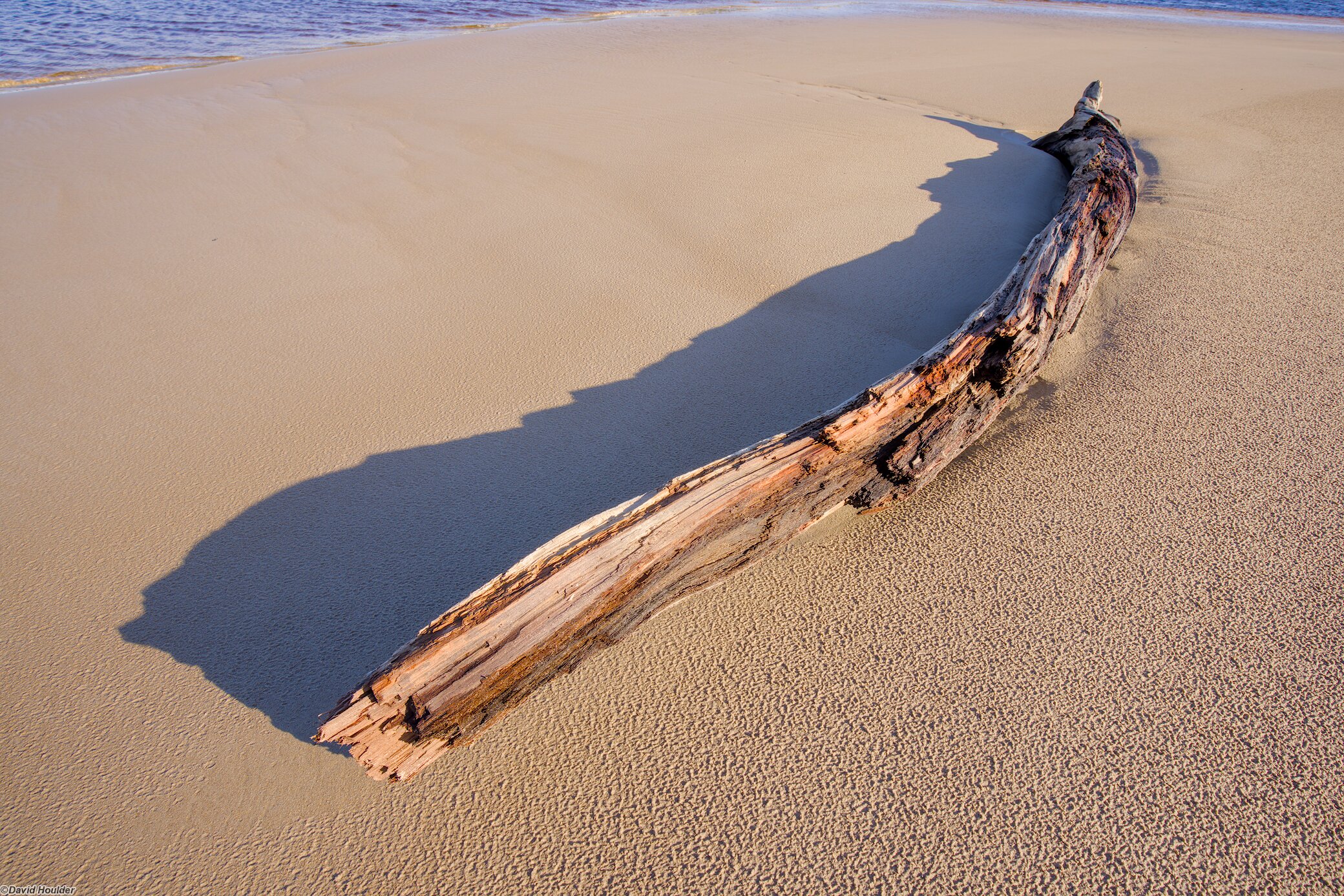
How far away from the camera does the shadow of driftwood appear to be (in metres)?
1.54

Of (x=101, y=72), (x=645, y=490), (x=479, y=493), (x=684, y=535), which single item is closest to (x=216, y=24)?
(x=101, y=72)

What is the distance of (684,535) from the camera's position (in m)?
1.46

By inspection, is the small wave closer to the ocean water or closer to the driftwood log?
the ocean water

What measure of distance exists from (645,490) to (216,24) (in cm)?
947

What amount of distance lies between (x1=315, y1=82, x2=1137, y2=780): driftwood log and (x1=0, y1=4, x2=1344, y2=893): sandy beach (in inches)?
4.7

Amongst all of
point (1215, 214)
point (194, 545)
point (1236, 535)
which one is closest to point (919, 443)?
point (1236, 535)

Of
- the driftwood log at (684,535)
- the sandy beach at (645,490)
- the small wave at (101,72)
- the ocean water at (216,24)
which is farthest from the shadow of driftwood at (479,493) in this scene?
the ocean water at (216,24)

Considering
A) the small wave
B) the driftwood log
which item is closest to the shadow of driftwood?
the driftwood log

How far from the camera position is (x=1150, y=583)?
166 centimetres

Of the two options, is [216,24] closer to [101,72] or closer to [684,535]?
[101,72]

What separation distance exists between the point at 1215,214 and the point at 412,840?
4128mm

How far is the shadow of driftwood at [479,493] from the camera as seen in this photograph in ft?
5.04

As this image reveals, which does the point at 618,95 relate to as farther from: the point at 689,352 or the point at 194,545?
the point at 194,545

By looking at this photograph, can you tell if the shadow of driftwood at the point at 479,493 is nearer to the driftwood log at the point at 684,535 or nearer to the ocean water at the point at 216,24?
the driftwood log at the point at 684,535
